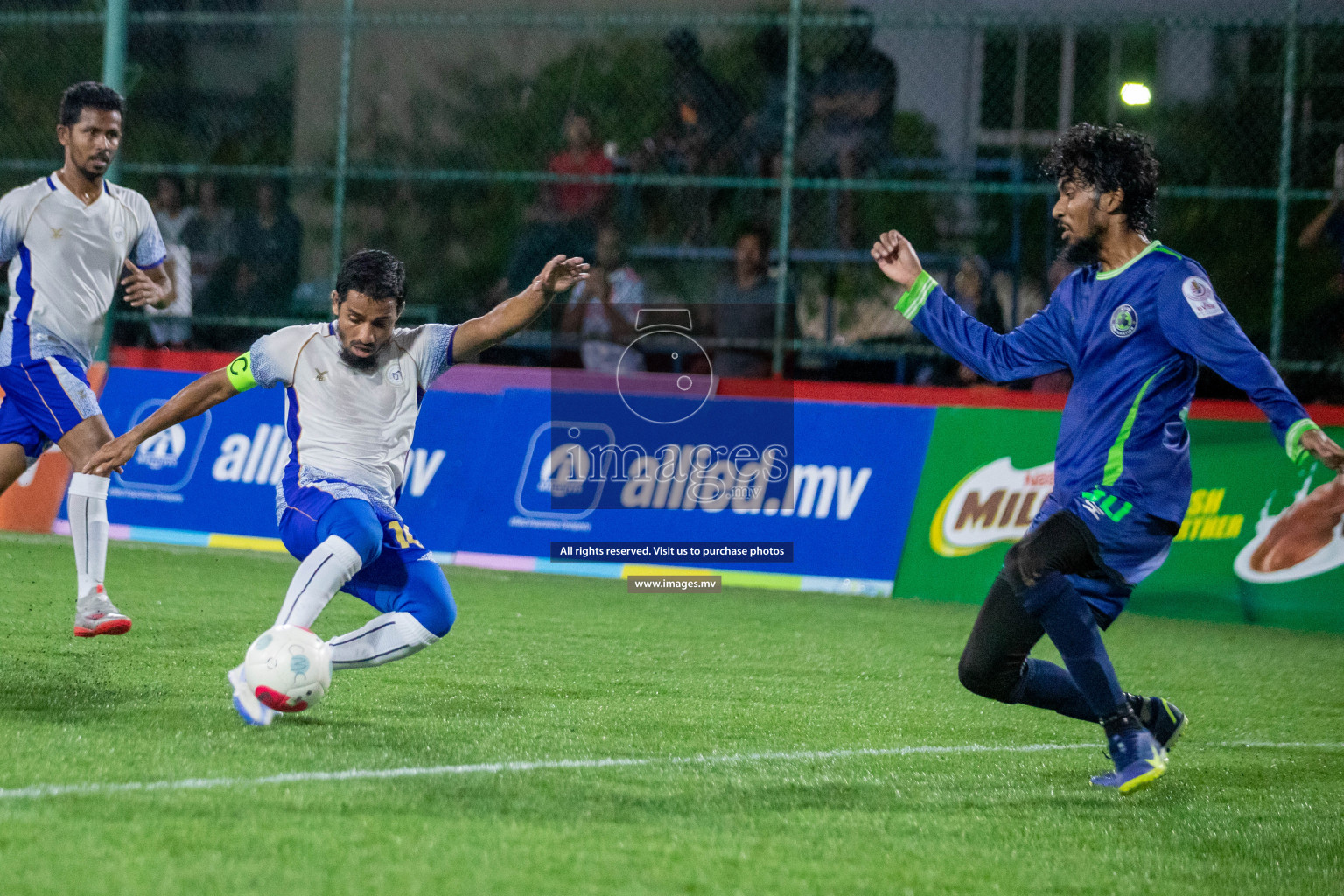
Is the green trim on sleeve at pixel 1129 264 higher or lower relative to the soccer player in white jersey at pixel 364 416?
higher

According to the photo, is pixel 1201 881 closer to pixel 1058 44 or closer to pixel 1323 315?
pixel 1323 315

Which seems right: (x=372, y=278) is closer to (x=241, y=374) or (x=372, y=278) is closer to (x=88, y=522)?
(x=241, y=374)

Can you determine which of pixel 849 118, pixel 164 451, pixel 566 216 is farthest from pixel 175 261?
pixel 849 118

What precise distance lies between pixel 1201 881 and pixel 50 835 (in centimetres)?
288

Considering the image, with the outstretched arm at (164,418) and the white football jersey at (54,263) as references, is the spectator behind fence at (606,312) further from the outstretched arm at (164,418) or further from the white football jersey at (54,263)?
the outstretched arm at (164,418)

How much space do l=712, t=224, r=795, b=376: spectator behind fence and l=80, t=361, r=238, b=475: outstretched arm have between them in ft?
21.1

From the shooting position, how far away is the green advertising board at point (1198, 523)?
959 cm

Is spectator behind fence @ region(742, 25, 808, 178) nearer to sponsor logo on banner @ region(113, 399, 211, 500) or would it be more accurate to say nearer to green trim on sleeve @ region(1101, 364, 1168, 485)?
sponsor logo on banner @ region(113, 399, 211, 500)

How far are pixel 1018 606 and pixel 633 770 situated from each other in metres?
1.31

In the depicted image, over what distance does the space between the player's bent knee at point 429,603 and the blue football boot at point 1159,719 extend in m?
2.31

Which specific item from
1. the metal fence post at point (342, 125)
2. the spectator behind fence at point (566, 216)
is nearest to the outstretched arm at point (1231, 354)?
the spectator behind fence at point (566, 216)

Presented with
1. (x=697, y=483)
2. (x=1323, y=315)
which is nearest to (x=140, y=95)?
(x=697, y=483)

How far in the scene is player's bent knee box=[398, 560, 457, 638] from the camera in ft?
18.5

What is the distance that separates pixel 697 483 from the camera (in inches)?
410
